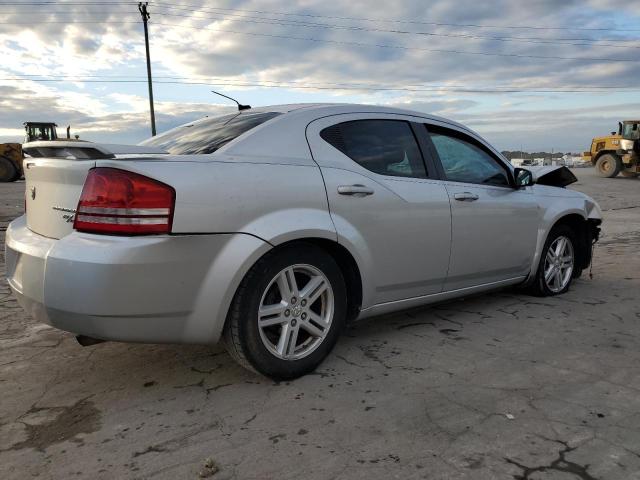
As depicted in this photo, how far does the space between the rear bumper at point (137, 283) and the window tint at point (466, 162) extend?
1.80 meters

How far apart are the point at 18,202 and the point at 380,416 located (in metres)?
15.6

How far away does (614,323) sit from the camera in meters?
4.13

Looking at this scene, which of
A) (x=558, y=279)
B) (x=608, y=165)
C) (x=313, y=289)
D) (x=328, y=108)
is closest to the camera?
(x=313, y=289)

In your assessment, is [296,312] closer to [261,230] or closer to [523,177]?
[261,230]

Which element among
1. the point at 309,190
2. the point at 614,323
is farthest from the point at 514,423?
the point at 614,323

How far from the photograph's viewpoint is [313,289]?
3100 millimetres

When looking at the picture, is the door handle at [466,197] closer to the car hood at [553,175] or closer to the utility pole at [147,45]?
the car hood at [553,175]

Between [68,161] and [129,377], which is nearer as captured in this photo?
[68,161]

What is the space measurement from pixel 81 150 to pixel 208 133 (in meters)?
0.83

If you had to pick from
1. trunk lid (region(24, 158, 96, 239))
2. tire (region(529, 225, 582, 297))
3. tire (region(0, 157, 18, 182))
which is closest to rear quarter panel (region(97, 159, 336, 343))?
trunk lid (region(24, 158, 96, 239))

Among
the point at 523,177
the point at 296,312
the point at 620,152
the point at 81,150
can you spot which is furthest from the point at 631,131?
the point at 81,150

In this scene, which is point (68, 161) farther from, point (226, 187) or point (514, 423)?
point (514, 423)

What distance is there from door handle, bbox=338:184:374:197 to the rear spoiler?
1.02 m

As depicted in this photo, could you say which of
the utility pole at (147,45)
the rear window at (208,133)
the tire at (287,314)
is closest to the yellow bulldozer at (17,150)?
the utility pole at (147,45)
